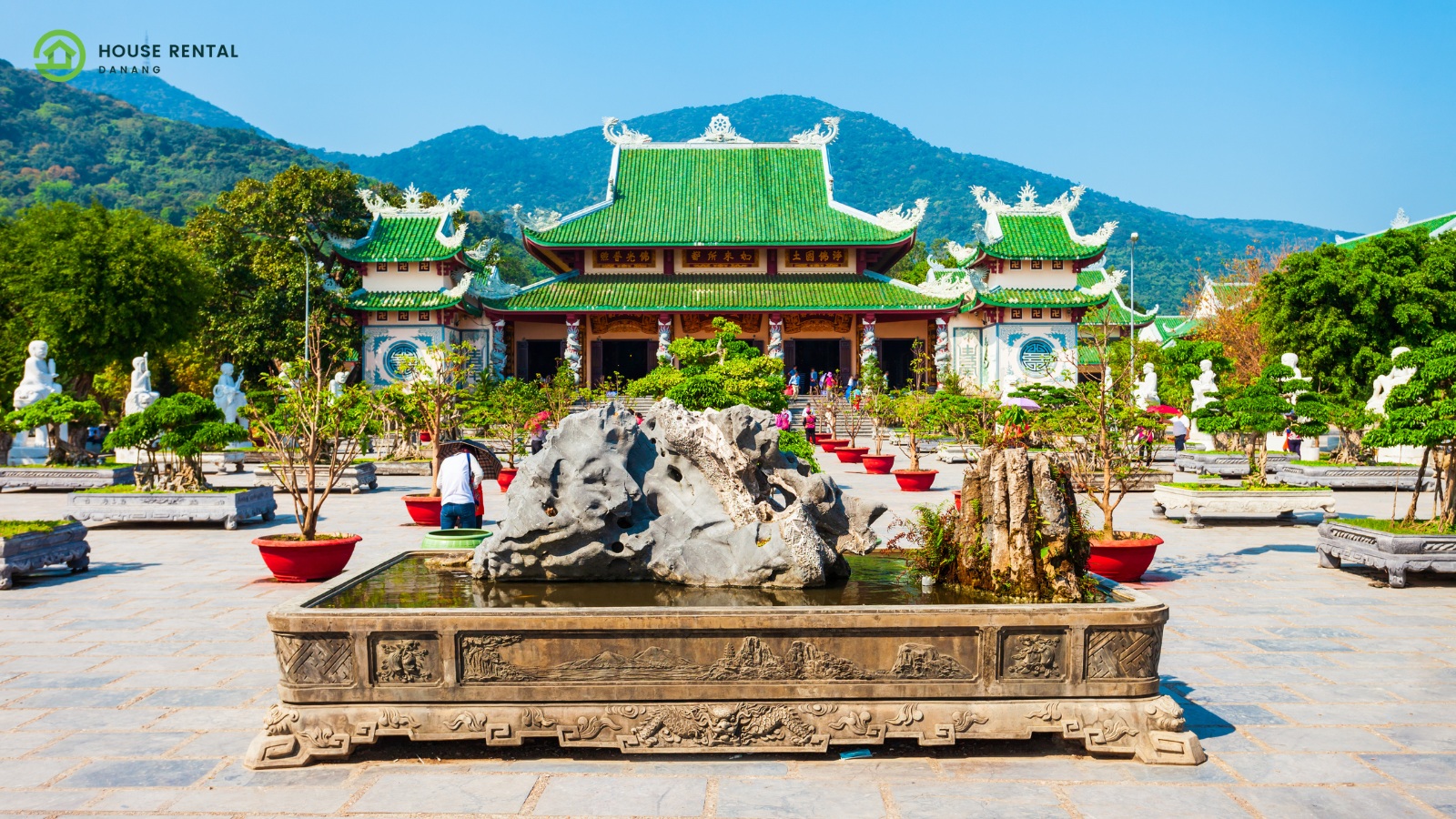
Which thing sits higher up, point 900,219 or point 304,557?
point 900,219

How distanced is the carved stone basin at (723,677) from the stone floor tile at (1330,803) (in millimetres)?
386

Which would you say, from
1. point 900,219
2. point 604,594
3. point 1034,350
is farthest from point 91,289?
point 1034,350

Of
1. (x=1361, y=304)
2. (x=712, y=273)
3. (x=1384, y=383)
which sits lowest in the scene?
(x=1384, y=383)

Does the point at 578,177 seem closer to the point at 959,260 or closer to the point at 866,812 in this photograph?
the point at 959,260

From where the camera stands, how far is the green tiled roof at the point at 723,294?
107 ft

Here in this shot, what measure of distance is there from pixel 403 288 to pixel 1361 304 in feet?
95.1

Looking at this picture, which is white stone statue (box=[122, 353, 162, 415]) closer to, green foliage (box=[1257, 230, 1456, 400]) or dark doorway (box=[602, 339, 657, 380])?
dark doorway (box=[602, 339, 657, 380])

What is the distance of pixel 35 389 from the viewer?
1895 centimetres

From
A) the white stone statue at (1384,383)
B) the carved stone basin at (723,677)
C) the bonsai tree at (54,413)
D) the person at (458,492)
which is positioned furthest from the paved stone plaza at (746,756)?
the white stone statue at (1384,383)

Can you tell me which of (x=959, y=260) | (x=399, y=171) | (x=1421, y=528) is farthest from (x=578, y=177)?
(x=1421, y=528)

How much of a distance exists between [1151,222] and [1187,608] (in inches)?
4876

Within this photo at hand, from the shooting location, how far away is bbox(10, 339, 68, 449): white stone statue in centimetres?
1884

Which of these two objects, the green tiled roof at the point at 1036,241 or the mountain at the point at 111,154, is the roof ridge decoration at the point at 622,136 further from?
the mountain at the point at 111,154

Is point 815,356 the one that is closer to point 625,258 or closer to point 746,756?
point 625,258
